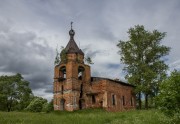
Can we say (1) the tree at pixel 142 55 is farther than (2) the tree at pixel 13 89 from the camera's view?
No

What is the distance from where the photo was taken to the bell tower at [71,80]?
48.3 meters

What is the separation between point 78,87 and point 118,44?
10.8 meters

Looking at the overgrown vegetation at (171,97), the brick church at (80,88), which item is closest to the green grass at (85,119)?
the overgrown vegetation at (171,97)

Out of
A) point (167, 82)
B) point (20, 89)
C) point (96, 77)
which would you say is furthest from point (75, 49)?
point (167, 82)

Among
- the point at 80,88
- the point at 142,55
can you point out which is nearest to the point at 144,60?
the point at 142,55

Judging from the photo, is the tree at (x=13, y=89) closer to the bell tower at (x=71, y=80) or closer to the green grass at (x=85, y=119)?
the bell tower at (x=71, y=80)

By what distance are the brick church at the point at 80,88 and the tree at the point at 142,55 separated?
3832 mm

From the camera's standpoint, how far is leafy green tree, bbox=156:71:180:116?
58.1 ft

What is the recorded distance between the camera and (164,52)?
166 ft

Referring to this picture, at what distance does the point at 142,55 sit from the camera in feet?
168

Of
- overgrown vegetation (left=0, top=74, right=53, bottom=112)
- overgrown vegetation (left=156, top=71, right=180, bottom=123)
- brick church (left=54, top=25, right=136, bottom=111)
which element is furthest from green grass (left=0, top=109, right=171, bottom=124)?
overgrown vegetation (left=0, top=74, right=53, bottom=112)

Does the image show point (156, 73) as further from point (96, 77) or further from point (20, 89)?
point (20, 89)

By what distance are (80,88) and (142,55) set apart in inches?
486

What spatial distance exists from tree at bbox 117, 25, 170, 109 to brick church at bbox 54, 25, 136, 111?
12.6 feet
